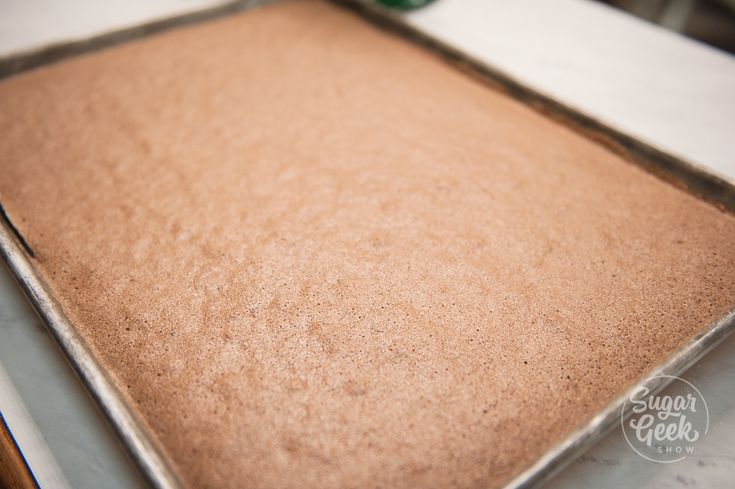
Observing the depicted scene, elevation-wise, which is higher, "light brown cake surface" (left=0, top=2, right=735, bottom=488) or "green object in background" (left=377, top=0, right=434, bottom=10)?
"green object in background" (left=377, top=0, right=434, bottom=10)

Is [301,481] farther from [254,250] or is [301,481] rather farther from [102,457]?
[254,250]

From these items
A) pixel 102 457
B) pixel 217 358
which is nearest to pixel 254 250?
pixel 217 358

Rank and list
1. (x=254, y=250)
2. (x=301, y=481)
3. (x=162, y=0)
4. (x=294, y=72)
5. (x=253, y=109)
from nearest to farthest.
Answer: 1. (x=301, y=481)
2. (x=254, y=250)
3. (x=253, y=109)
4. (x=294, y=72)
5. (x=162, y=0)

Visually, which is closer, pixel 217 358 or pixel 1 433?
pixel 1 433

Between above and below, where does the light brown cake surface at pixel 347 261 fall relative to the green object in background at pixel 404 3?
below

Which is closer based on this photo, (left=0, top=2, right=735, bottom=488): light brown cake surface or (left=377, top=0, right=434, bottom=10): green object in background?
(left=0, top=2, right=735, bottom=488): light brown cake surface

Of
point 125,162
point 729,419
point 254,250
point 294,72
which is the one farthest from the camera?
point 294,72

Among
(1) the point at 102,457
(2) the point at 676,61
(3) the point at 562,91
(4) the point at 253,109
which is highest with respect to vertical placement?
(2) the point at 676,61

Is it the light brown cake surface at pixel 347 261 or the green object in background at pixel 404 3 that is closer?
the light brown cake surface at pixel 347 261
